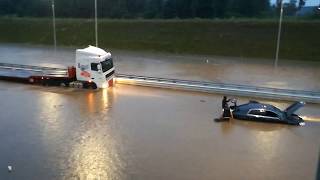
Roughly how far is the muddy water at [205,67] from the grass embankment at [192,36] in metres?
3.14

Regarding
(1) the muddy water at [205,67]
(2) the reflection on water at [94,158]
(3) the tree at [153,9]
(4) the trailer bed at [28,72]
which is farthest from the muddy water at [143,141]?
(3) the tree at [153,9]

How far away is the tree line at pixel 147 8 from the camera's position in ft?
191

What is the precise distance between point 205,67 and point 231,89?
10760 millimetres

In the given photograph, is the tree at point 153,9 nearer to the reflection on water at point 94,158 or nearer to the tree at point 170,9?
the tree at point 170,9

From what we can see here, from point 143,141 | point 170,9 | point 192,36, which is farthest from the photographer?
point 170,9

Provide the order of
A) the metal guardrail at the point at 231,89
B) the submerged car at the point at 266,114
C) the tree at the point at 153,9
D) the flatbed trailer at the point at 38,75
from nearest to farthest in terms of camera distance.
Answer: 1. the submerged car at the point at 266,114
2. the metal guardrail at the point at 231,89
3. the flatbed trailer at the point at 38,75
4. the tree at the point at 153,9

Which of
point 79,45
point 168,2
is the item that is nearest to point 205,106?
point 79,45

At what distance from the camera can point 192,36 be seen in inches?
1935

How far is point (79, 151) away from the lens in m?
15.2

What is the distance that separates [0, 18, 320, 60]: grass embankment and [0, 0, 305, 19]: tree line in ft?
26.3

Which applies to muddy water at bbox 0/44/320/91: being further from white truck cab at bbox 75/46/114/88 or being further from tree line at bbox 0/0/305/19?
tree line at bbox 0/0/305/19

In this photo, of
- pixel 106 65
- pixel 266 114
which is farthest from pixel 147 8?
pixel 266 114

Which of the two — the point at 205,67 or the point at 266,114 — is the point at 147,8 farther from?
the point at 266,114

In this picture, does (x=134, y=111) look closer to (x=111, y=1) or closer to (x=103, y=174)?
(x=103, y=174)
